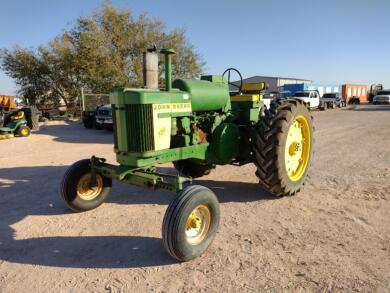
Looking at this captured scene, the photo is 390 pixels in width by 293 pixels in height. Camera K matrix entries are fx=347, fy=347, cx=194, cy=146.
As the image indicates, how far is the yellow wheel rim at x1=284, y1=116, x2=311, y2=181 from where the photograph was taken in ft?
17.0

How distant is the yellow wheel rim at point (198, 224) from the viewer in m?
3.41

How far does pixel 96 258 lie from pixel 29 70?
23.8 m

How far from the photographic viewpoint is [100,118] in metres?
14.6

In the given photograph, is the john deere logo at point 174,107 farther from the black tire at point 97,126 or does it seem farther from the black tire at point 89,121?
the black tire at point 89,121

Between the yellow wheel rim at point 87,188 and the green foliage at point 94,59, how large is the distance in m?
18.4

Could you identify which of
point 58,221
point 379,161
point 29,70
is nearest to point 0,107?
point 29,70

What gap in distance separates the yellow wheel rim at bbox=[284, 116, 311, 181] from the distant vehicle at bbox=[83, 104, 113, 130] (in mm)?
9760

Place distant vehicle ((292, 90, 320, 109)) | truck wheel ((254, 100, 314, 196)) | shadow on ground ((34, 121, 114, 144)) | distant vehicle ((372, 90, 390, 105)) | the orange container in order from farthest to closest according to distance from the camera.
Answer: the orange container, distant vehicle ((372, 90, 390, 105)), distant vehicle ((292, 90, 320, 109)), shadow on ground ((34, 121, 114, 144)), truck wheel ((254, 100, 314, 196))

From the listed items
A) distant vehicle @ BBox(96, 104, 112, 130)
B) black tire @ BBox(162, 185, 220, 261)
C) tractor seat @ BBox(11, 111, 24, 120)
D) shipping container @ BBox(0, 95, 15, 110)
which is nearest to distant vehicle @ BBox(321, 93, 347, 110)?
distant vehicle @ BBox(96, 104, 112, 130)

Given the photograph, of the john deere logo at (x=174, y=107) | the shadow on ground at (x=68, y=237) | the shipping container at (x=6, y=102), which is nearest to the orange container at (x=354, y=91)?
the shipping container at (x=6, y=102)

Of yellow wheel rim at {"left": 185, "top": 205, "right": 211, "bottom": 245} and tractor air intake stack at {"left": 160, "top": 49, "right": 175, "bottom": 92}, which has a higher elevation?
tractor air intake stack at {"left": 160, "top": 49, "right": 175, "bottom": 92}

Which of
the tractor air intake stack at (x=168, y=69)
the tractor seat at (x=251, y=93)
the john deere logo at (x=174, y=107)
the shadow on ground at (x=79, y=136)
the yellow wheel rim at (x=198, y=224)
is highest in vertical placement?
the tractor air intake stack at (x=168, y=69)

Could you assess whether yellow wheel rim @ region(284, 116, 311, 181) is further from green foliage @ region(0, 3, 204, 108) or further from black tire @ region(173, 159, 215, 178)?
green foliage @ region(0, 3, 204, 108)

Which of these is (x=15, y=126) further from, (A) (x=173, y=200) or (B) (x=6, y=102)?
(A) (x=173, y=200)
